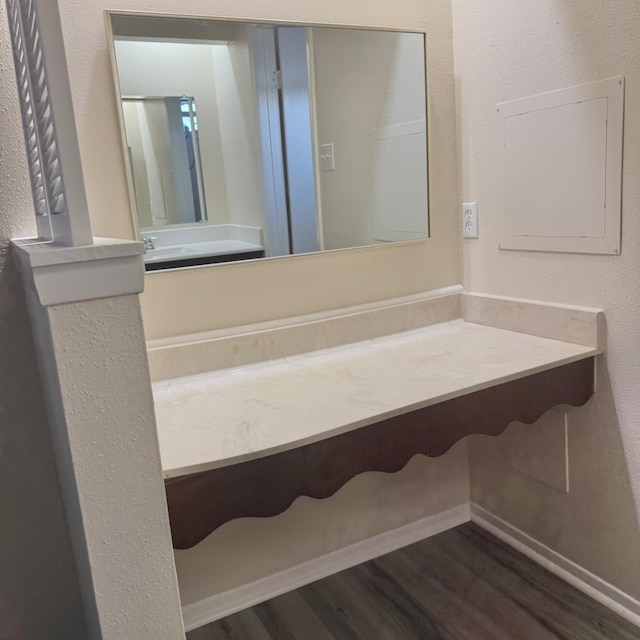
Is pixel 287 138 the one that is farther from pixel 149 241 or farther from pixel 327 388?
pixel 327 388

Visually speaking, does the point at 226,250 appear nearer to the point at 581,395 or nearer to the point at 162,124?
the point at 162,124

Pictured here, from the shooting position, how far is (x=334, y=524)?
1916mm

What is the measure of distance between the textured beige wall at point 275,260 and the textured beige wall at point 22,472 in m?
0.30

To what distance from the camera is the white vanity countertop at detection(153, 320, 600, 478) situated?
1.18m

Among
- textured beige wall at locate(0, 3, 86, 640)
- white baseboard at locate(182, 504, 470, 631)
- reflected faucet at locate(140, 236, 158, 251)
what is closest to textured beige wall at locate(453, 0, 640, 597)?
white baseboard at locate(182, 504, 470, 631)

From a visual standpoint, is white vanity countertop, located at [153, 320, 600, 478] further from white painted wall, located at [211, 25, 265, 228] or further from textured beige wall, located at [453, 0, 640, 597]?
white painted wall, located at [211, 25, 265, 228]

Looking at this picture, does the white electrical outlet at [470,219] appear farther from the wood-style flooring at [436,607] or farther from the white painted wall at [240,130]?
the wood-style flooring at [436,607]

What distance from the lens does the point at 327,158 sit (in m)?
1.74

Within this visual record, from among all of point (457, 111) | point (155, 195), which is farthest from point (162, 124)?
point (457, 111)

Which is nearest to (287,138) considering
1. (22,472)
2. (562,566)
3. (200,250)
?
(200,250)

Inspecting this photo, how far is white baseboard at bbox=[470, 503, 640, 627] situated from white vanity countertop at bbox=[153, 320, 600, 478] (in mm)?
697

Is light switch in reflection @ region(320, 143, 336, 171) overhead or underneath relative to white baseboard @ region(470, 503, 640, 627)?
overhead

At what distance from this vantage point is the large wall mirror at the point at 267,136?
4.88ft

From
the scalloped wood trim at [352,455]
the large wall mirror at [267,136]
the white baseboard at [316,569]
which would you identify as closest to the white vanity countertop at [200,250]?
the large wall mirror at [267,136]
